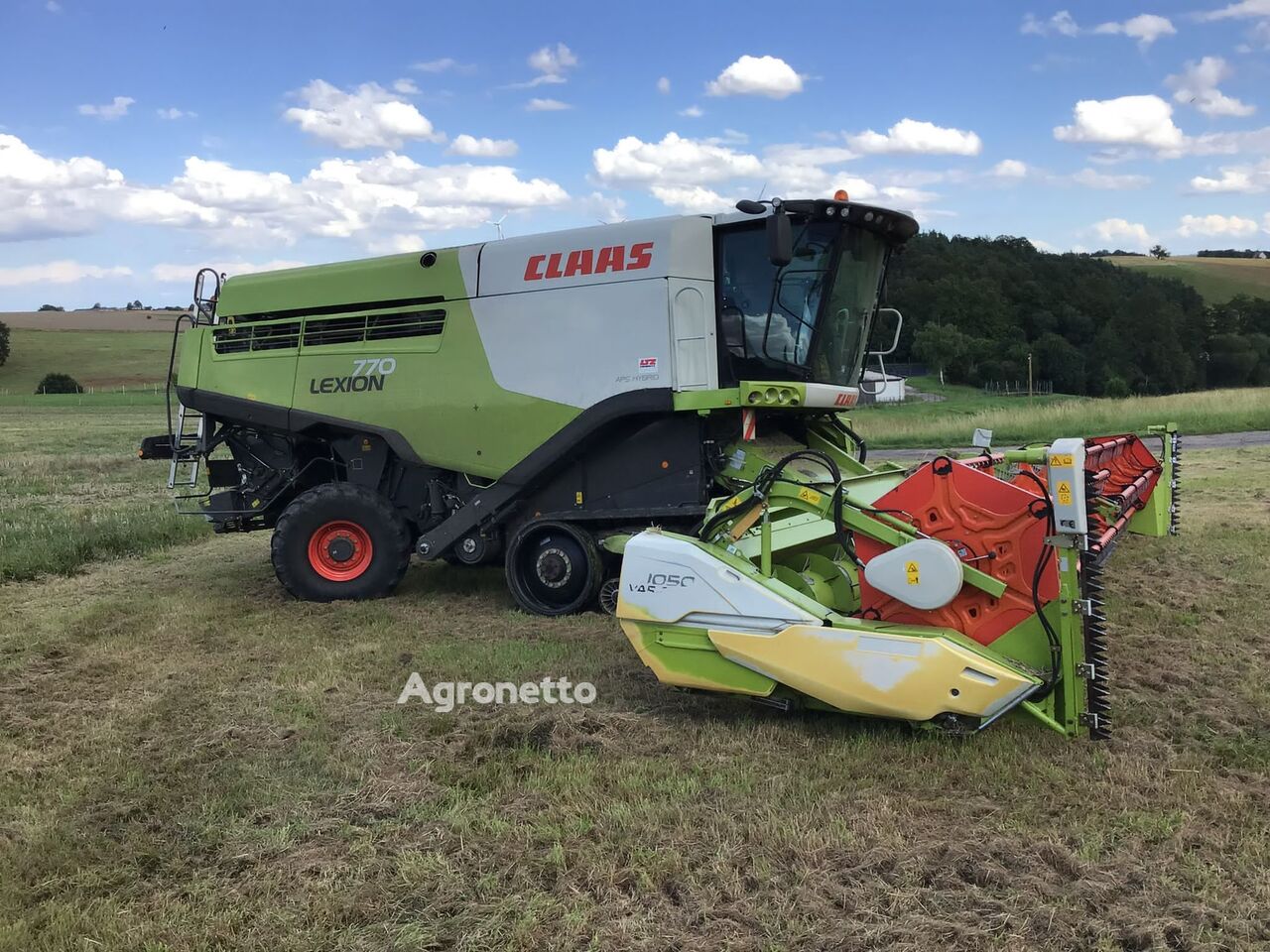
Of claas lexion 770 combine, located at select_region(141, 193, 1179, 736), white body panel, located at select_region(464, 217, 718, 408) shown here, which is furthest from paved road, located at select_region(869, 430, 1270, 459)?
white body panel, located at select_region(464, 217, 718, 408)

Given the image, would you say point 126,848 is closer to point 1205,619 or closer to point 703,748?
point 703,748

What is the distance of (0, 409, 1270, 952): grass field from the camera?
2.72 metres

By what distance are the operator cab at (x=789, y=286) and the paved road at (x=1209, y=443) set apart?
11061 millimetres

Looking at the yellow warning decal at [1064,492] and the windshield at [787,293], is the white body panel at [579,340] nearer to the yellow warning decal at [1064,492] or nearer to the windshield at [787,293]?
the windshield at [787,293]

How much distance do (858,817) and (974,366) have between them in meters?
66.1

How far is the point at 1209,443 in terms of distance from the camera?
725 inches

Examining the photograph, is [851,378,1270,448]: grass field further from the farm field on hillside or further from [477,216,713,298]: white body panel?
the farm field on hillside

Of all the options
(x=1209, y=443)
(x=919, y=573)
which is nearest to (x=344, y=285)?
(x=919, y=573)

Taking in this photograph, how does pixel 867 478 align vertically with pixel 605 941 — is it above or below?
above

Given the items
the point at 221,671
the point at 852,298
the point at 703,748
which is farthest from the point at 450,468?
the point at 703,748

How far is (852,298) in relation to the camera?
6758 millimetres

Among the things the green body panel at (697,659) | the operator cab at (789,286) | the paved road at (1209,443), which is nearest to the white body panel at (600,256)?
the operator cab at (789,286)

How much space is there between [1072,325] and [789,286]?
6637cm

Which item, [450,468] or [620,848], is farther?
[450,468]
